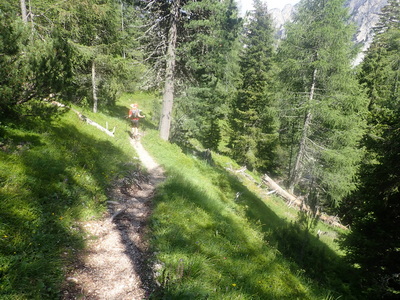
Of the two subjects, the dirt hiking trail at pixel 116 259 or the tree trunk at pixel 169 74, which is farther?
the tree trunk at pixel 169 74

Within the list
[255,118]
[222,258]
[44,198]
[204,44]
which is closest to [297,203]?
[255,118]

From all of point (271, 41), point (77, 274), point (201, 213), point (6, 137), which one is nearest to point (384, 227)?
point (201, 213)

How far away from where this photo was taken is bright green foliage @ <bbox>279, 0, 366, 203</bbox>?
14.5 meters

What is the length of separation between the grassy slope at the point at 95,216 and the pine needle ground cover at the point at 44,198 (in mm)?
13

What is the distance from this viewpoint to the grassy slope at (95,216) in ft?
10.4

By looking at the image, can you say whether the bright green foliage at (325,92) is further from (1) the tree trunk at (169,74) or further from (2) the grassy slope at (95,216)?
(2) the grassy slope at (95,216)

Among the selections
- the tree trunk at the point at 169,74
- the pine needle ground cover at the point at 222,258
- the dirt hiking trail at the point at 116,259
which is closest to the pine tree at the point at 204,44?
the tree trunk at the point at 169,74

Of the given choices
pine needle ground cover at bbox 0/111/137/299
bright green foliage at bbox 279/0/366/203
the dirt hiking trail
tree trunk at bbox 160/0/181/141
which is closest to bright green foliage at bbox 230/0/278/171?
bright green foliage at bbox 279/0/366/203

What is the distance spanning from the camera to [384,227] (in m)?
6.33

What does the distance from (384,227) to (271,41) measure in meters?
29.2

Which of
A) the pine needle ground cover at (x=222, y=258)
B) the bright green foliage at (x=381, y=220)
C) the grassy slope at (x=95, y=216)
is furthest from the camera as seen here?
the bright green foliage at (x=381, y=220)

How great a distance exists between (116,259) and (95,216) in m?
1.45

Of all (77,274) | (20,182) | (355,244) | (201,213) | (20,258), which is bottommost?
(355,244)

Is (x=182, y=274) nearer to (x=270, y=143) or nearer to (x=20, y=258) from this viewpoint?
(x=20, y=258)
